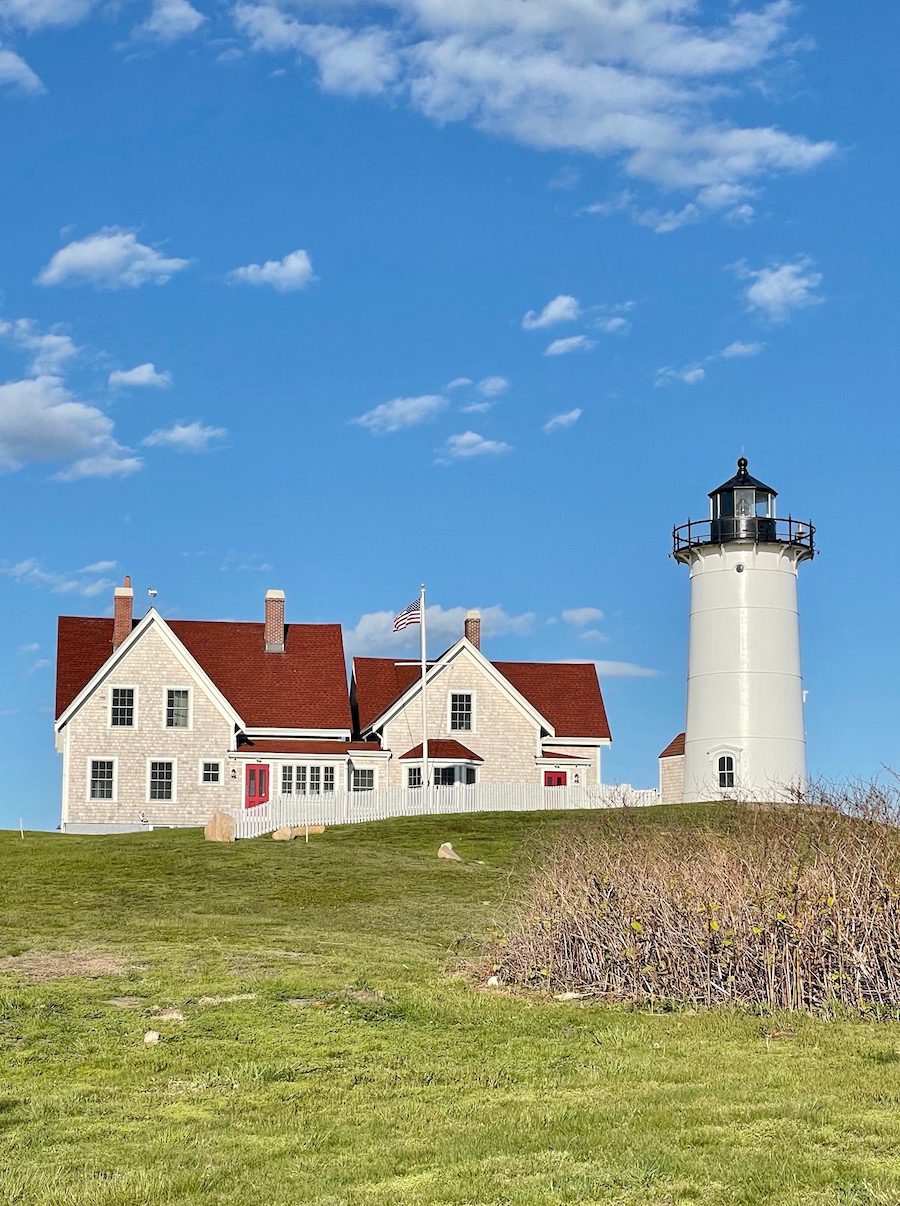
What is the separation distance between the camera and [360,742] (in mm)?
48562

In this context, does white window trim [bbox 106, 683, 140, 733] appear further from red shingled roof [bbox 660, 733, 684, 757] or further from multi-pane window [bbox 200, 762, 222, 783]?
red shingled roof [bbox 660, 733, 684, 757]

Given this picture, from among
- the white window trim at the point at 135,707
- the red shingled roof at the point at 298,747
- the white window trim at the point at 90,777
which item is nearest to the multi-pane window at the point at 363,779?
the red shingled roof at the point at 298,747

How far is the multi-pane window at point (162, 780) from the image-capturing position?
46.2 metres

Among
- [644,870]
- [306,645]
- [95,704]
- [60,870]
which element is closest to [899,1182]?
[644,870]

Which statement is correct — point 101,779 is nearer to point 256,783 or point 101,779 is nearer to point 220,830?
point 256,783

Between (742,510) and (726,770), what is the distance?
8.22 m

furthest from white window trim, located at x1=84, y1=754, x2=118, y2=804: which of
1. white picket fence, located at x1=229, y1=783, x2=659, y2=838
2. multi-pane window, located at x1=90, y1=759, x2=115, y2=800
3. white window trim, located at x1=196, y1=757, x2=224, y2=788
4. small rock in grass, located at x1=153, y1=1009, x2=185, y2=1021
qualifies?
small rock in grass, located at x1=153, y1=1009, x2=185, y2=1021

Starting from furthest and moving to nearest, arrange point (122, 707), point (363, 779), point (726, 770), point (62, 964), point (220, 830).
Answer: point (363, 779) < point (122, 707) < point (726, 770) < point (220, 830) < point (62, 964)

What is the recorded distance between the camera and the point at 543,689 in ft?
169

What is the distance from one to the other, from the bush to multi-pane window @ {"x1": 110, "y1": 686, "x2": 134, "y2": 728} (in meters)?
33.5

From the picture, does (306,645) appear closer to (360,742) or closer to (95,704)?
(360,742)

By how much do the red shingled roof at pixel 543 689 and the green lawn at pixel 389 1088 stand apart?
31.5m

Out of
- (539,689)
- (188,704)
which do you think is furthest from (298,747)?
(539,689)

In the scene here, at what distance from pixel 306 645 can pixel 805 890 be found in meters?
39.4
